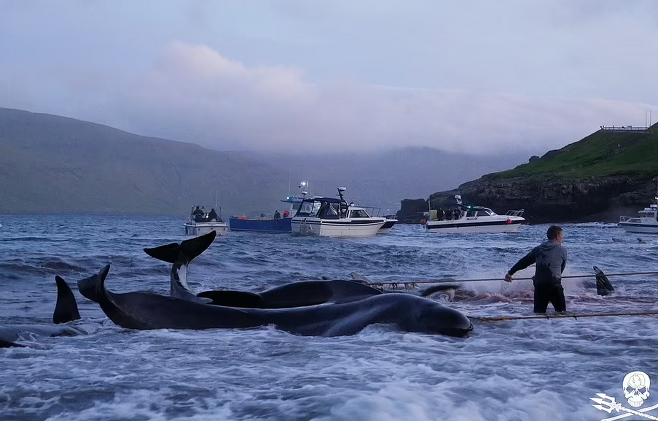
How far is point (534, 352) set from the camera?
7.46 metres

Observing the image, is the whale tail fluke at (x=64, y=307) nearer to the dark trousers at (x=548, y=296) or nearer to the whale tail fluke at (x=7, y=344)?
the whale tail fluke at (x=7, y=344)

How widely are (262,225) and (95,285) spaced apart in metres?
50.6

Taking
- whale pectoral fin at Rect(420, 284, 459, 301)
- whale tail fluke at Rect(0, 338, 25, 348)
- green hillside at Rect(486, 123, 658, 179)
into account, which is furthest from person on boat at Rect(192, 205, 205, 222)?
green hillside at Rect(486, 123, 658, 179)

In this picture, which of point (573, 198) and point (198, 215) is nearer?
point (198, 215)

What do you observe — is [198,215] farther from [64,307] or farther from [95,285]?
[95,285]

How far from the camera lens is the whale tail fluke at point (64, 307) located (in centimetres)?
966

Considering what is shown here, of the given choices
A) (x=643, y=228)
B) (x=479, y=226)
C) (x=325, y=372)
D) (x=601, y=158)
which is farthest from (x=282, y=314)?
(x=601, y=158)

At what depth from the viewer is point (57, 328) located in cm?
839

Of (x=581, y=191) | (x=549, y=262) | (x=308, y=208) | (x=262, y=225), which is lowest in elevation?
(x=549, y=262)

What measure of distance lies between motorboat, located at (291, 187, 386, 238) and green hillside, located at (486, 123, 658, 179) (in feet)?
207

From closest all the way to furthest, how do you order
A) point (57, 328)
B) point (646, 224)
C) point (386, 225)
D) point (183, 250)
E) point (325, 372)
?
1. point (325, 372)
2. point (57, 328)
3. point (183, 250)
4. point (386, 225)
5. point (646, 224)

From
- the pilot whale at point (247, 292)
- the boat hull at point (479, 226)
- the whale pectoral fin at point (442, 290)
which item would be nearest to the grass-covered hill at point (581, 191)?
the boat hull at point (479, 226)

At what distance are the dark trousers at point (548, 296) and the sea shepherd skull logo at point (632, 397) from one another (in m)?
4.32

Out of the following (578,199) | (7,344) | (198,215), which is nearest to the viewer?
(7,344)
